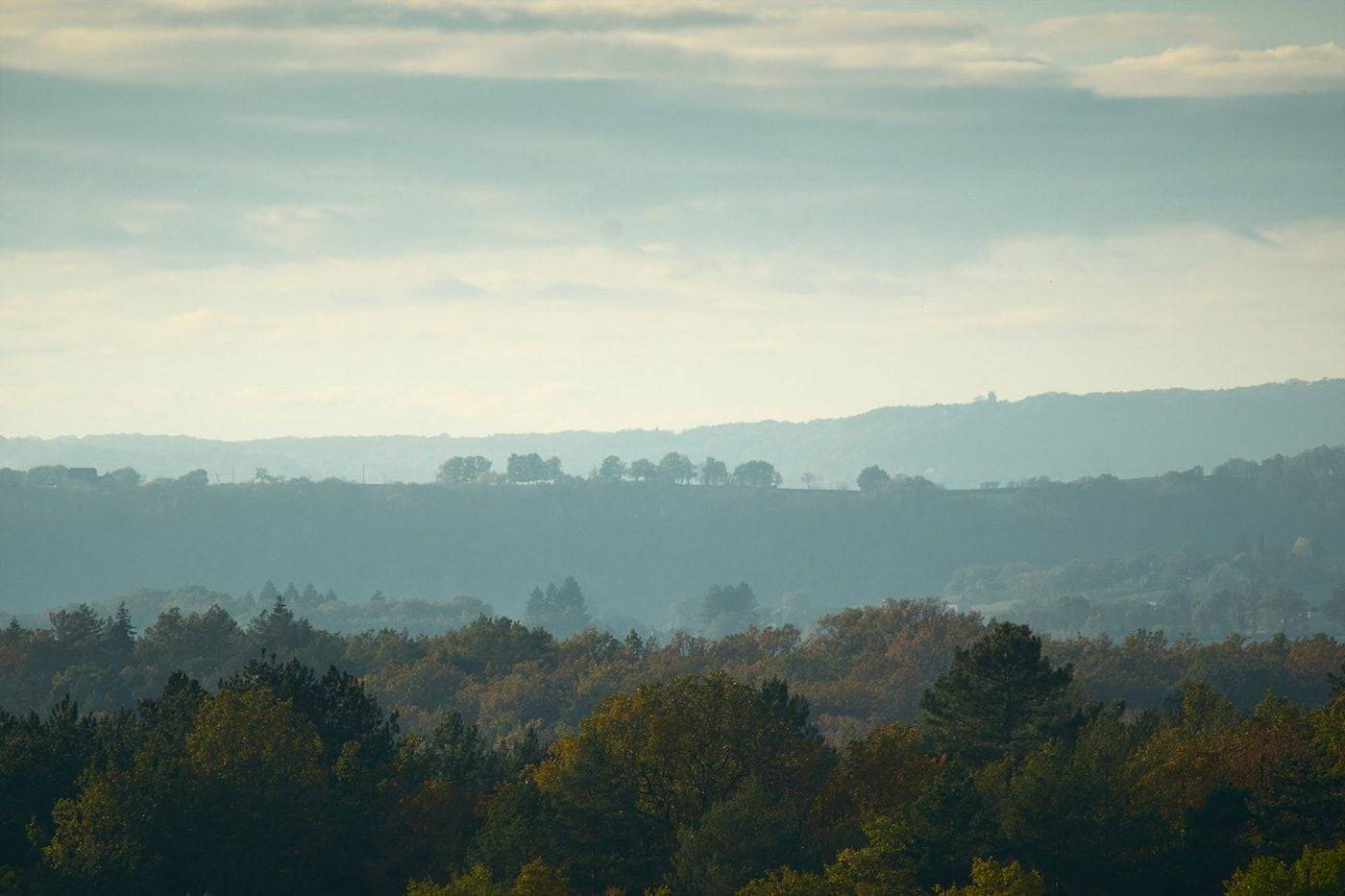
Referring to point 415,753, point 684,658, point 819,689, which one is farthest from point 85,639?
point 415,753

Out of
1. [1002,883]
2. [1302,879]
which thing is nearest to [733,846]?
[1002,883]

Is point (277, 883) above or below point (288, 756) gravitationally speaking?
below

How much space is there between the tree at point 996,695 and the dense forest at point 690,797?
99 millimetres

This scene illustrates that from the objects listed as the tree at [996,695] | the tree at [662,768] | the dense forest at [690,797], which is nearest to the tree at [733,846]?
the dense forest at [690,797]

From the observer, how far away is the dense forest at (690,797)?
5581 cm

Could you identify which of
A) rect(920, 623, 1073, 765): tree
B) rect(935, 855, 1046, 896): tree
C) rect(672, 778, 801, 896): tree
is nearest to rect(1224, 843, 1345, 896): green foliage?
rect(935, 855, 1046, 896): tree

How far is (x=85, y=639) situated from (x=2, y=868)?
9402cm

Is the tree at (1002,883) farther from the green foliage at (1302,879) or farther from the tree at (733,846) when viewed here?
the tree at (733,846)

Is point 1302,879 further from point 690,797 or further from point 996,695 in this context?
point 996,695

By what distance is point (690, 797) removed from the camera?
6309cm

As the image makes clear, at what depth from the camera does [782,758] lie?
215 ft

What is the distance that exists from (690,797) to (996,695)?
53.6ft

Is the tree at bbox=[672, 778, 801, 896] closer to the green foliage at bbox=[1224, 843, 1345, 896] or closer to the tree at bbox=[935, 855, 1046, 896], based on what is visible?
the tree at bbox=[935, 855, 1046, 896]

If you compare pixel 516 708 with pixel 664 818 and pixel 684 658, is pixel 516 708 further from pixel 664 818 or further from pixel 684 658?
pixel 664 818
